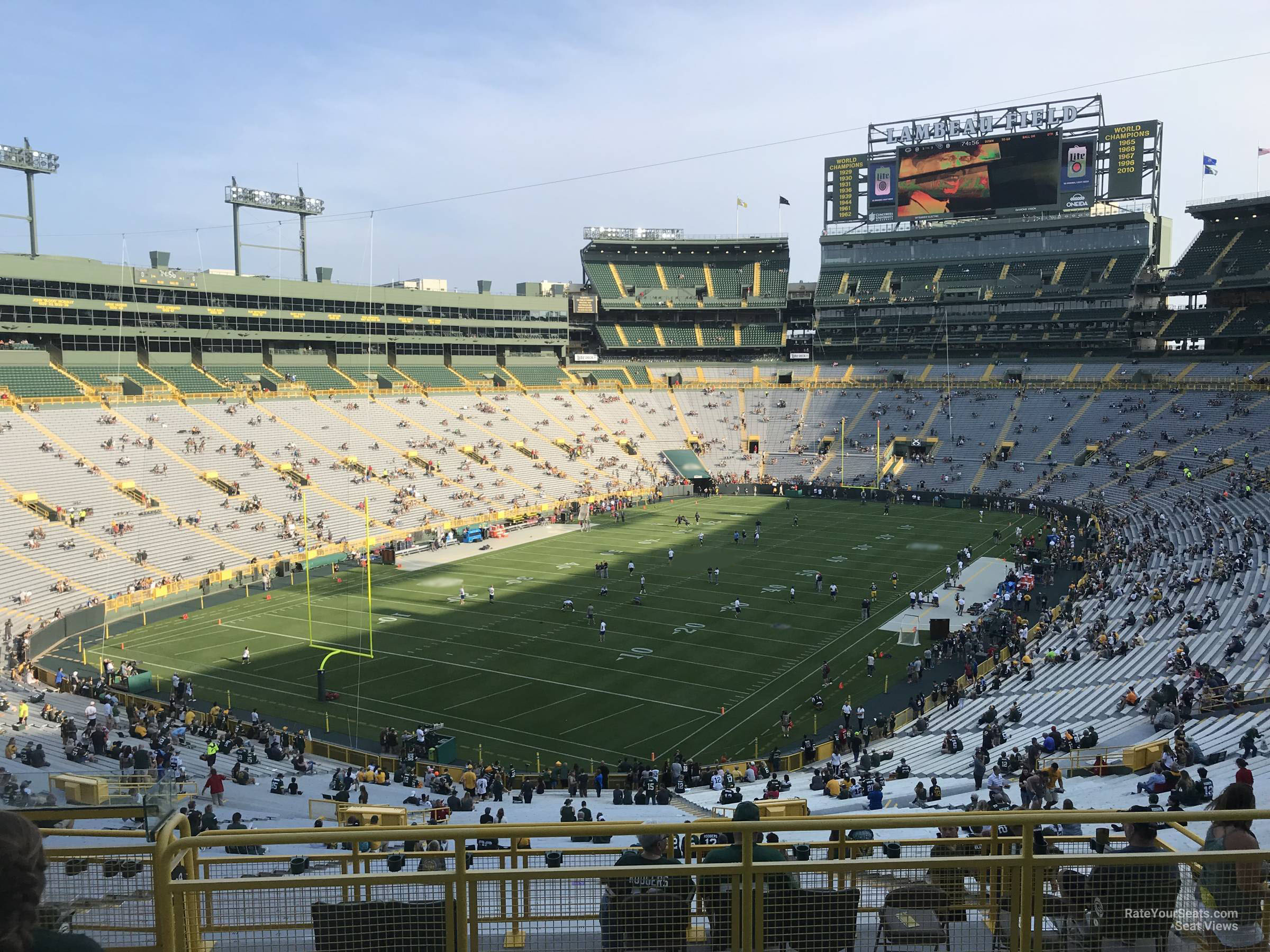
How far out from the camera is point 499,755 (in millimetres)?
24859

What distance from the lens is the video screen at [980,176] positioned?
80812 mm

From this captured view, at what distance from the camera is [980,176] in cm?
8325

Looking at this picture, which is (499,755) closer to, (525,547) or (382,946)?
(382,946)

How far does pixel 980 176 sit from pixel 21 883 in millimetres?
89952

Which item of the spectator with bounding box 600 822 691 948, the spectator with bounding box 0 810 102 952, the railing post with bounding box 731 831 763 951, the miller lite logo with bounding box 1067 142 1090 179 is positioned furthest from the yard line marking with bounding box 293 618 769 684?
the miller lite logo with bounding box 1067 142 1090 179

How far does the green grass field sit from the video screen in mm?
42555

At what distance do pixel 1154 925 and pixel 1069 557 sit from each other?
42.6 m

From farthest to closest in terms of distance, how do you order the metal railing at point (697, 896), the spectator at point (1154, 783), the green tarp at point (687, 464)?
1. the green tarp at point (687, 464)
2. the spectator at point (1154, 783)
3. the metal railing at point (697, 896)

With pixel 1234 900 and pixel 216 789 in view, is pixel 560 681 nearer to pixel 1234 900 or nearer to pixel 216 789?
pixel 216 789

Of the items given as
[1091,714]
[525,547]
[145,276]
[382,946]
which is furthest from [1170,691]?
[145,276]

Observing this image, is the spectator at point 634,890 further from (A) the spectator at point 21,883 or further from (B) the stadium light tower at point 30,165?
(B) the stadium light tower at point 30,165

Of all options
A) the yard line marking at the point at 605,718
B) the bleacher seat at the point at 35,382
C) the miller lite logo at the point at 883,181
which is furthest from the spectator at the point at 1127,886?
the miller lite logo at the point at 883,181

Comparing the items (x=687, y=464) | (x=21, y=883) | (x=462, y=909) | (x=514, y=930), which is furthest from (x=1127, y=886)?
(x=687, y=464)

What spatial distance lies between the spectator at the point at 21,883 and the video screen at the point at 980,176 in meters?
88.5
